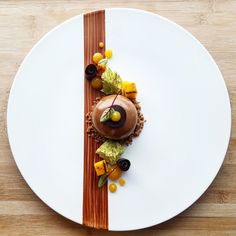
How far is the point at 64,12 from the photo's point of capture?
7.38ft

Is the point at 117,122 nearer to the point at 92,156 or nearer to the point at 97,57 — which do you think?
the point at 92,156

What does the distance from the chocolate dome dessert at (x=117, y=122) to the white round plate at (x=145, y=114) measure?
3.7 inches

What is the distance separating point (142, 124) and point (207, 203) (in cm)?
55

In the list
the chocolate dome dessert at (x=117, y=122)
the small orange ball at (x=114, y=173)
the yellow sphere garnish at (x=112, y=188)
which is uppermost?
the chocolate dome dessert at (x=117, y=122)

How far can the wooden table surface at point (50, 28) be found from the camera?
2.17 metres

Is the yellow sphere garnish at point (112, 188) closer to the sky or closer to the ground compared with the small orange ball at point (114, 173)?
closer to the ground

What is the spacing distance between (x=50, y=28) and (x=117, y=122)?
26.8 inches

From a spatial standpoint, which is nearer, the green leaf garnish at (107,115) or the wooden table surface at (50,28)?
the green leaf garnish at (107,115)

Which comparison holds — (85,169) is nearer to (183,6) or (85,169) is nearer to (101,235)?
(101,235)

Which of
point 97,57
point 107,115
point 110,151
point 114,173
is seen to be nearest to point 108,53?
point 97,57

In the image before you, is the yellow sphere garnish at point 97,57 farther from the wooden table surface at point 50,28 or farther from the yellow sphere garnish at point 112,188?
the yellow sphere garnish at point 112,188

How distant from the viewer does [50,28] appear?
224 centimetres

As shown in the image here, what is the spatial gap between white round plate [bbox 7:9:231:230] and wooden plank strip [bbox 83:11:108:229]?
0.03 meters

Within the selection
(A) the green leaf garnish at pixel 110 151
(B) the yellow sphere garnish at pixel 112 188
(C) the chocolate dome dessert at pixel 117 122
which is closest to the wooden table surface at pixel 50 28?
(B) the yellow sphere garnish at pixel 112 188
